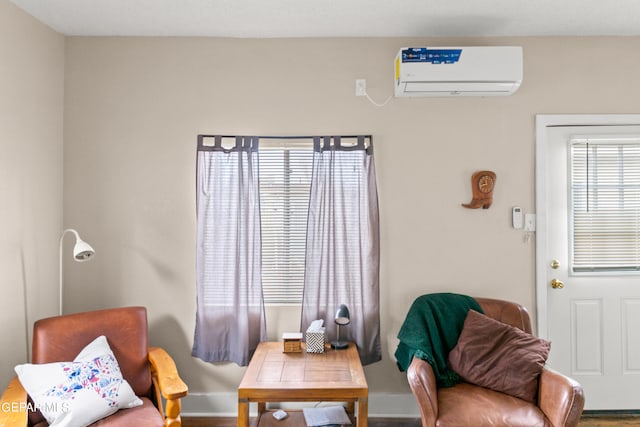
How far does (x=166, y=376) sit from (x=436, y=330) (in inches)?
60.0

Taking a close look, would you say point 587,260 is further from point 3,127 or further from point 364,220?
point 3,127

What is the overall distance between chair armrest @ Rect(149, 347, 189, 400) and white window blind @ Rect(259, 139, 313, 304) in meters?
0.75

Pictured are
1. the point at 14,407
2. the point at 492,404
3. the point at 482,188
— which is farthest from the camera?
the point at 482,188

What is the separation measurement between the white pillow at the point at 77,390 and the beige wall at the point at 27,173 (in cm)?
49

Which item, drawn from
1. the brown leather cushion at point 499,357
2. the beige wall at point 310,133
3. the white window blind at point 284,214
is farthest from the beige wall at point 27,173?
the brown leather cushion at point 499,357

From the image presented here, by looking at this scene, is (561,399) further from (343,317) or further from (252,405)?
(252,405)

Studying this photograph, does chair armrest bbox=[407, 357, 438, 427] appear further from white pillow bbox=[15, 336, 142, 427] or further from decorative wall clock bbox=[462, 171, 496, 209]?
white pillow bbox=[15, 336, 142, 427]

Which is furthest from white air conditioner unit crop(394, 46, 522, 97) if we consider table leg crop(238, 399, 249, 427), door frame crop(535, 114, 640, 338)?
table leg crop(238, 399, 249, 427)

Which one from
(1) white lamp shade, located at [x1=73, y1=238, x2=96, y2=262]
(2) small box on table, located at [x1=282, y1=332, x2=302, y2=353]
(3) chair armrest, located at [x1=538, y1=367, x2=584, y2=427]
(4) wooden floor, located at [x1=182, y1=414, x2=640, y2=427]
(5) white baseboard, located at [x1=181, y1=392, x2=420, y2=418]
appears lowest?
(4) wooden floor, located at [x1=182, y1=414, x2=640, y2=427]

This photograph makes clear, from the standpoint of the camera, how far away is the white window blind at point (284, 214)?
9.36ft

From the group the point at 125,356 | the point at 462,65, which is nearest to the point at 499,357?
the point at 462,65

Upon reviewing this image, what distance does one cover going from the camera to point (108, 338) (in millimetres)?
2365

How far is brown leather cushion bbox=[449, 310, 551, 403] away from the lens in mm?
2201

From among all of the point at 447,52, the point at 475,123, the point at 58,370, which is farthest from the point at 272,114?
the point at 58,370
